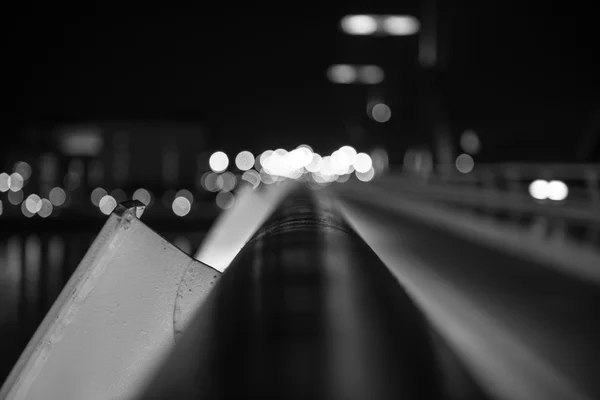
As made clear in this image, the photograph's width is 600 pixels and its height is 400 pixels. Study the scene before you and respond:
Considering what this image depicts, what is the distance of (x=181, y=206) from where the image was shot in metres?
95.2

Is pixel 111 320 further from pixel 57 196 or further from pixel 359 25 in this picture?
pixel 57 196

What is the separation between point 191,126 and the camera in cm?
11850

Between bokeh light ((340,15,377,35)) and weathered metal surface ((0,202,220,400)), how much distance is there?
4625 centimetres

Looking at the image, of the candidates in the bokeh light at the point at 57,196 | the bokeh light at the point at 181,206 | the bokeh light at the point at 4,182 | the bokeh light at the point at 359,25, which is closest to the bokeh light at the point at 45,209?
the bokeh light at the point at 57,196

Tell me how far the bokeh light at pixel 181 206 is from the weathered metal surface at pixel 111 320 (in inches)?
3190

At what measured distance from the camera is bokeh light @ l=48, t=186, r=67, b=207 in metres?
94.8

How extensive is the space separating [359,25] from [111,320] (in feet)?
157

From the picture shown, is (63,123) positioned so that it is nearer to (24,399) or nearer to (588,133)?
(588,133)

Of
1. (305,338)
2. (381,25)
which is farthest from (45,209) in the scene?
(305,338)

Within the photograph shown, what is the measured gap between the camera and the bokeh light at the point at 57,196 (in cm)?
9479

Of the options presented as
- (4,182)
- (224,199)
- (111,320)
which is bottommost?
(111,320)

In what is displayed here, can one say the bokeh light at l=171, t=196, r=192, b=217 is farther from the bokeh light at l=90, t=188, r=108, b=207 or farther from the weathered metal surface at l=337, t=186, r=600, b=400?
the weathered metal surface at l=337, t=186, r=600, b=400

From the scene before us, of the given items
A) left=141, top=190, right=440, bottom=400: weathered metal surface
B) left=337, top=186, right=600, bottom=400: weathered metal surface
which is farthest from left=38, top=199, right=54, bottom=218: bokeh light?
left=141, top=190, right=440, bottom=400: weathered metal surface

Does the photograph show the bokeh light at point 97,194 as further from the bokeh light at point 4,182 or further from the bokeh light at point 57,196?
the bokeh light at point 4,182
